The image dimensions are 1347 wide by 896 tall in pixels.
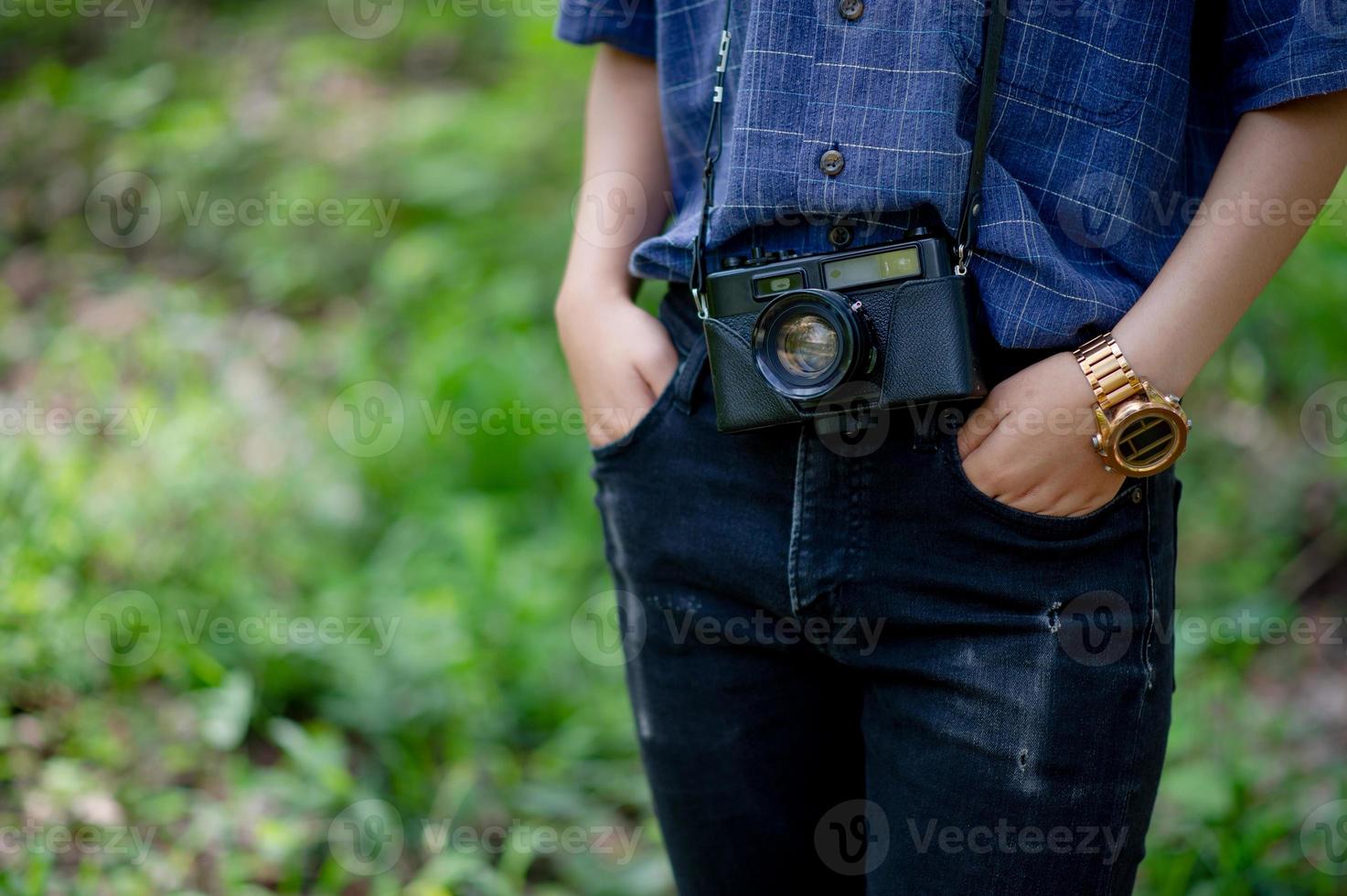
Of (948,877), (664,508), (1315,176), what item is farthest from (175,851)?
(1315,176)

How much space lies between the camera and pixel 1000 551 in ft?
3.05

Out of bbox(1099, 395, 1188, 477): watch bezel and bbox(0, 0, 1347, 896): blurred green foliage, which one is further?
bbox(0, 0, 1347, 896): blurred green foliage

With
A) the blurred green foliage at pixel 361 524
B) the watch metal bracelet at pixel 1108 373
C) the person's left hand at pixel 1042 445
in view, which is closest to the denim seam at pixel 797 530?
the person's left hand at pixel 1042 445

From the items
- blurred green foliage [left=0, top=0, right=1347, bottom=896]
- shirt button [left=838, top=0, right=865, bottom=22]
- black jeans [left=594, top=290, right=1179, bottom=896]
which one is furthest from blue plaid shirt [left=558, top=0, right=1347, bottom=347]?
blurred green foliage [left=0, top=0, right=1347, bottom=896]

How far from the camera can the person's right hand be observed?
1129 mm

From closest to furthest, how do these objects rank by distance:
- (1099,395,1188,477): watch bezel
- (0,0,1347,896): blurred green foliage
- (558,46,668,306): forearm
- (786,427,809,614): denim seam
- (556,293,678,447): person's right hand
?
(1099,395,1188,477): watch bezel < (786,427,809,614): denim seam < (556,293,678,447): person's right hand < (558,46,668,306): forearm < (0,0,1347,896): blurred green foliage

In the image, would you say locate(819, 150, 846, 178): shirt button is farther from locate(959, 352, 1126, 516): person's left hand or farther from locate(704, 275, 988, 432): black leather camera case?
locate(959, 352, 1126, 516): person's left hand

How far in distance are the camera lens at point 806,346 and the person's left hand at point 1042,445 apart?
15cm

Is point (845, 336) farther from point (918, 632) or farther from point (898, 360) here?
point (918, 632)

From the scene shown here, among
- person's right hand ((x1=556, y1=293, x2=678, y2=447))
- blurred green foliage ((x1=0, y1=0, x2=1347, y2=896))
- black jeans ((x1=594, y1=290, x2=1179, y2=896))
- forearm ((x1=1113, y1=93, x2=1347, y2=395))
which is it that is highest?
forearm ((x1=1113, y1=93, x2=1347, y2=395))

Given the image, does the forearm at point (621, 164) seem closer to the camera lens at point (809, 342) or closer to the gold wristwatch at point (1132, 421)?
the camera lens at point (809, 342)

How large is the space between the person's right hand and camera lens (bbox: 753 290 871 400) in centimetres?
17

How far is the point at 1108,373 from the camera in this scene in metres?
0.90

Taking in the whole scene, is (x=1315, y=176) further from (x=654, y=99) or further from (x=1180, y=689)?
(x=1180, y=689)
